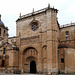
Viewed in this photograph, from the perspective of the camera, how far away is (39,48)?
26672 mm

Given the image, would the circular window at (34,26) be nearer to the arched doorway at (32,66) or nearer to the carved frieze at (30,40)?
the carved frieze at (30,40)

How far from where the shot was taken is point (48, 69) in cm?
2388

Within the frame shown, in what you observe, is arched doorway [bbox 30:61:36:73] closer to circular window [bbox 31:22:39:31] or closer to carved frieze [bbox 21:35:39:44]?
carved frieze [bbox 21:35:39:44]

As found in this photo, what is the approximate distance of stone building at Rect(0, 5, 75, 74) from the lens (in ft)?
81.4

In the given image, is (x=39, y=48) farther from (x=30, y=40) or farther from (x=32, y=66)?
(x=32, y=66)

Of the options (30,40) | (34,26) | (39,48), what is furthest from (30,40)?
(34,26)

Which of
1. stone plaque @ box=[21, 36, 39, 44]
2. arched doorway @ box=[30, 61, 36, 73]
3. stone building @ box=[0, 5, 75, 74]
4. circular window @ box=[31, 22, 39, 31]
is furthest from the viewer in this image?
circular window @ box=[31, 22, 39, 31]

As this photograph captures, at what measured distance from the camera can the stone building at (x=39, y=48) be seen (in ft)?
81.4

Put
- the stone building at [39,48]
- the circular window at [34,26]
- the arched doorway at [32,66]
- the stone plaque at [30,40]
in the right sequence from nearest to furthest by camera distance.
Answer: the stone building at [39,48], the stone plaque at [30,40], the arched doorway at [32,66], the circular window at [34,26]

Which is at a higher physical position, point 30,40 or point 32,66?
point 30,40

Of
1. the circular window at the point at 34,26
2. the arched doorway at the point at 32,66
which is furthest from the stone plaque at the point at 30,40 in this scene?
the arched doorway at the point at 32,66

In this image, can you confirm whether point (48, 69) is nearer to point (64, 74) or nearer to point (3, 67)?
point (64, 74)

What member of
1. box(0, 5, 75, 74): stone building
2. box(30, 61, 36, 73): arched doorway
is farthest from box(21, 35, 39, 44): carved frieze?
box(30, 61, 36, 73): arched doorway

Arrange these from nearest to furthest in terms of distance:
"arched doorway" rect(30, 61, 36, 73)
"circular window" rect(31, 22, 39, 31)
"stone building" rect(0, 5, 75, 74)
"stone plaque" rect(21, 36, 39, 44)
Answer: "stone building" rect(0, 5, 75, 74) → "stone plaque" rect(21, 36, 39, 44) → "arched doorway" rect(30, 61, 36, 73) → "circular window" rect(31, 22, 39, 31)
